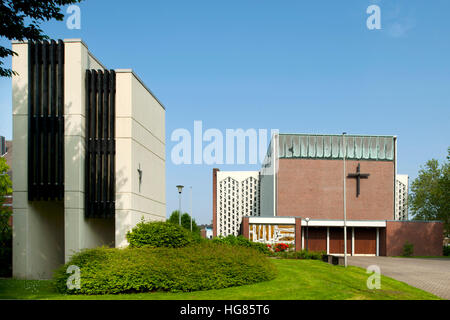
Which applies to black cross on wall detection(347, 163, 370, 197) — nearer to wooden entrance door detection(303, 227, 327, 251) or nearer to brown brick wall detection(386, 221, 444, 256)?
brown brick wall detection(386, 221, 444, 256)

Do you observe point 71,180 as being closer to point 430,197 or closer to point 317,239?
point 317,239

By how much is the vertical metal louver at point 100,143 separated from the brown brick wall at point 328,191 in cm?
2781

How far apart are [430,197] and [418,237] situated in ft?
42.5

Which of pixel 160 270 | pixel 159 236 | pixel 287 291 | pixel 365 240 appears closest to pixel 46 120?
pixel 159 236

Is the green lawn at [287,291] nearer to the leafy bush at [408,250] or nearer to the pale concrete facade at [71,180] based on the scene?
the pale concrete facade at [71,180]

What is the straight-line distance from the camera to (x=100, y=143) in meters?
22.2

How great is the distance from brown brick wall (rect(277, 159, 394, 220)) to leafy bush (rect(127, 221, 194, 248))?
28943 mm

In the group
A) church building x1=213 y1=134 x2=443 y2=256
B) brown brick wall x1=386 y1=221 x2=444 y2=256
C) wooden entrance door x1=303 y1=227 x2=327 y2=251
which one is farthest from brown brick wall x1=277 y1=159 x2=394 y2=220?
brown brick wall x1=386 y1=221 x2=444 y2=256

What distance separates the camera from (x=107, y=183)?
2217cm

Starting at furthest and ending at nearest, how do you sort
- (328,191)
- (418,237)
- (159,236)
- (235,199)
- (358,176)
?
(235,199) < (328,191) < (358,176) < (418,237) < (159,236)

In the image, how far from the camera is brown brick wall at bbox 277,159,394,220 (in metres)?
47.6

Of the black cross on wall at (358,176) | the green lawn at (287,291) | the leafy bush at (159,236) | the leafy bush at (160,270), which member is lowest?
the green lawn at (287,291)

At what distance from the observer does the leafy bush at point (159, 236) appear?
18984 mm

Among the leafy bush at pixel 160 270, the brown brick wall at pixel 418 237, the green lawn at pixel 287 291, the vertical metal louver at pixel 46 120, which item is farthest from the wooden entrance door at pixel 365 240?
the vertical metal louver at pixel 46 120
